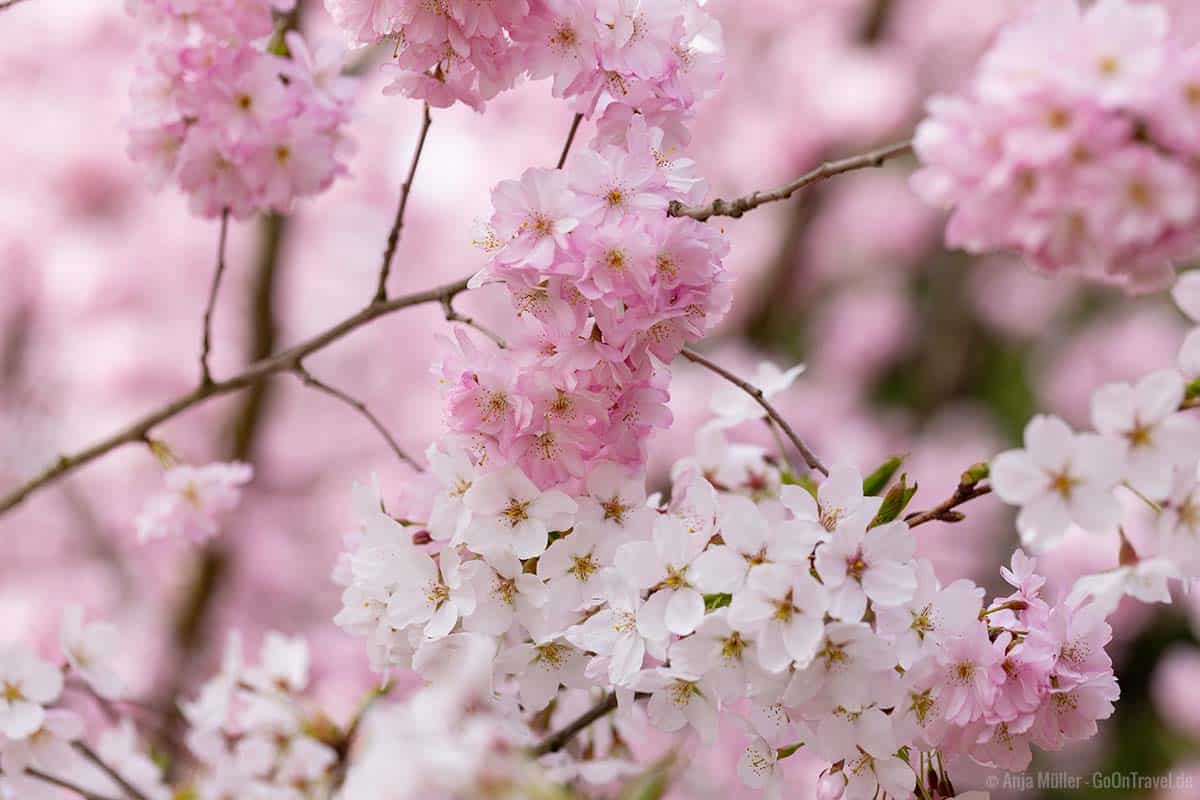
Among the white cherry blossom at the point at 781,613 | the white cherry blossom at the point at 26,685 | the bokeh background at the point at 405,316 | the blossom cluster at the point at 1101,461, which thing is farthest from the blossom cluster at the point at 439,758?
the bokeh background at the point at 405,316

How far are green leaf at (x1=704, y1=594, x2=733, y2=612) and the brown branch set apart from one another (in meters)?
0.14

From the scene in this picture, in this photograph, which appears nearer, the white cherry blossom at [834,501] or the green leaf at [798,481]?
the white cherry blossom at [834,501]

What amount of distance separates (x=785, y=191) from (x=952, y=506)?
25 centimetres

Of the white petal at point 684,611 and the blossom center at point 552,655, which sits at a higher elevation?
the blossom center at point 552,655

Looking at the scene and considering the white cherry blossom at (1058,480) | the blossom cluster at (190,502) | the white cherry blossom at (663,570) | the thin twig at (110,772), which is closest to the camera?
the white cherry blossom at (1058,480)

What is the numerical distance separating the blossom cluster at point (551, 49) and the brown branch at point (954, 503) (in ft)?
1.12

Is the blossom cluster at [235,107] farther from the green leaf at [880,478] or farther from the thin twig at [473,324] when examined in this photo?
the green leaf at [880,478]

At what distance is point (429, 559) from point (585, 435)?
0.14 m

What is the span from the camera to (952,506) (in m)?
0.84

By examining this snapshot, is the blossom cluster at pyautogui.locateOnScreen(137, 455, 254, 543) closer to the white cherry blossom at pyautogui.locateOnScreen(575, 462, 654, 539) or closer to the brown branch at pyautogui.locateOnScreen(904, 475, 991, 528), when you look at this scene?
the white cherry blossom at pyautogui.locateOnScreen(575, 462, 654, 539)

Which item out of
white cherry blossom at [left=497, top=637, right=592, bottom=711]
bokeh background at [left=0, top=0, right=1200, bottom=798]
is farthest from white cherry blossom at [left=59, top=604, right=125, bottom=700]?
bokeh background at [left=0, top=0, right=1200, bottom=798]

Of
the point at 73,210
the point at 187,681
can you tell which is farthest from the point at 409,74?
the point at 73,210

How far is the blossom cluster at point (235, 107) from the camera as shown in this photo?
3.38 feet

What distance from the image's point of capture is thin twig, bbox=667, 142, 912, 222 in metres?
0.73
